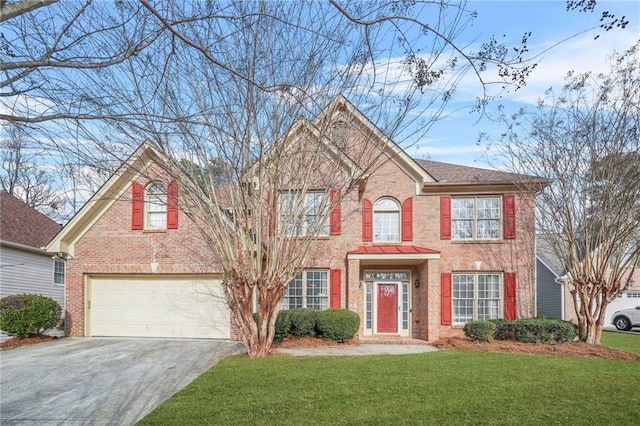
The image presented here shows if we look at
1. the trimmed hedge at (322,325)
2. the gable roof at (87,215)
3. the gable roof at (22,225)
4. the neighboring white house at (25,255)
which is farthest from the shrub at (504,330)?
the gable roof at (22,225)

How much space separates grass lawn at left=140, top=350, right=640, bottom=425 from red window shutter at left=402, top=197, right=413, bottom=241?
19.8 feet

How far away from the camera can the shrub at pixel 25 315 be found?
14398 millimetres

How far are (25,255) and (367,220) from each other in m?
12.4

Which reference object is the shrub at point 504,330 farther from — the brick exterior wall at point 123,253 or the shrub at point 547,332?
the brick exterior wall at point 123,253

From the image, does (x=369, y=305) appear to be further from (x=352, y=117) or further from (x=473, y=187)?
(x=352, y=117)

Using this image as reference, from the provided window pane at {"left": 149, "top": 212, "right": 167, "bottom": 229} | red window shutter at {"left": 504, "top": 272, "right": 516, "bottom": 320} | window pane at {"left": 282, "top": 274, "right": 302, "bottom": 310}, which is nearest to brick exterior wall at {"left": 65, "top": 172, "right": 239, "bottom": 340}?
window pane at {"left": 149, "top": 212, "right": 167, "bottom": 229}

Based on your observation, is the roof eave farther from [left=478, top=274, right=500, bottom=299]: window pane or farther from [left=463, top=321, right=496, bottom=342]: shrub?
[left=463, top=321, right=496, bottom=342]: shrub

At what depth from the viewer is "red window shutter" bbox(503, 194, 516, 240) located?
54.9ft

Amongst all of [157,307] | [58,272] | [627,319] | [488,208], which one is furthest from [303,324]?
[627,319]

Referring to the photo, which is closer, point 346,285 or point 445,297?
point 346,285

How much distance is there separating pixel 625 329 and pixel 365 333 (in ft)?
44.8

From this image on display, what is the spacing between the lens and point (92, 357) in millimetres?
12102

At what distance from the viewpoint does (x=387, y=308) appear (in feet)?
56.1

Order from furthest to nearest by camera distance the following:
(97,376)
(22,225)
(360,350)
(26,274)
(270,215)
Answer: (22,225) → (26,274) → (360,350) → (270,215) → (97,376)
